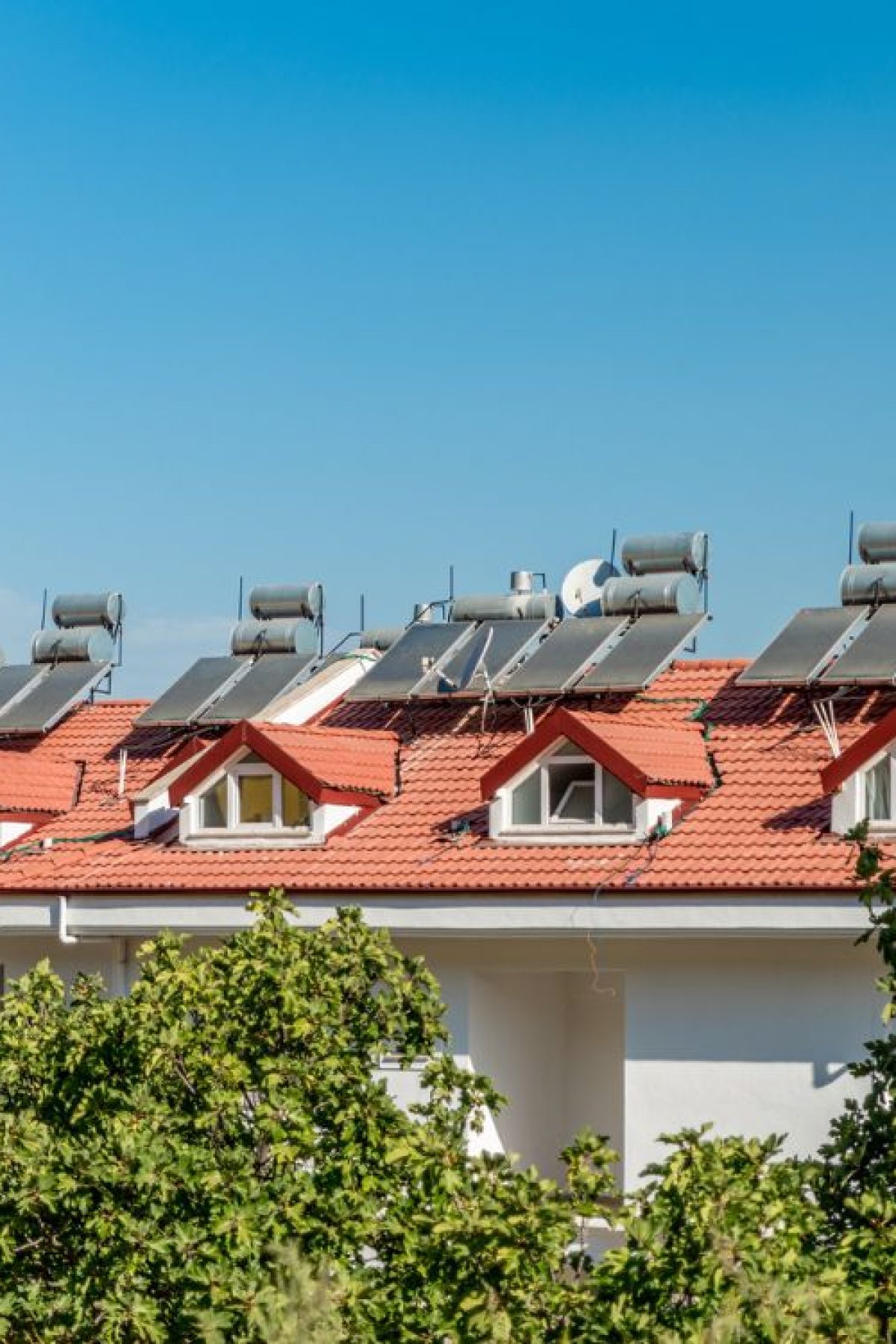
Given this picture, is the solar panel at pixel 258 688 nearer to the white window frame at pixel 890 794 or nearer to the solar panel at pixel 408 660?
the solar panel at pixel 408 660

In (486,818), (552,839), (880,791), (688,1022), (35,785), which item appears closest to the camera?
(688,1022)

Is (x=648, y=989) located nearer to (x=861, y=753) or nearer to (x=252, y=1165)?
(x=861, y=753)

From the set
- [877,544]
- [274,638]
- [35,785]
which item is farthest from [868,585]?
[35,785]

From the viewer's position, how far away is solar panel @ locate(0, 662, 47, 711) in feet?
113

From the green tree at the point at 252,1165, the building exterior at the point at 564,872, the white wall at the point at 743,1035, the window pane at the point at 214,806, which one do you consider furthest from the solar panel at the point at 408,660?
the green tree at the point at 252,1165

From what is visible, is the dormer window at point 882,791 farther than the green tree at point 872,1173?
Yes

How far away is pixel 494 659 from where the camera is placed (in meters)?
30.3

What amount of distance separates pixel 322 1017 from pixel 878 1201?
14.5 ft

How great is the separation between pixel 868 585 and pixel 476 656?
16.3 feet

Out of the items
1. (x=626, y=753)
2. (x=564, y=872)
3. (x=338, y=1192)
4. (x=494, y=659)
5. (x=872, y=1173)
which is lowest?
(x=338, y=1192)

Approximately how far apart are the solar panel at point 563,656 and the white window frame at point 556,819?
2423 millimetres

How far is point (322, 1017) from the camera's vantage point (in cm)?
1730

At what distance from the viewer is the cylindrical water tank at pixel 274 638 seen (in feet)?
112

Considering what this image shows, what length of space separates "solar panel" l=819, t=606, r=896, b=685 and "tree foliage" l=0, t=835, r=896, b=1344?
10350 millimetres
